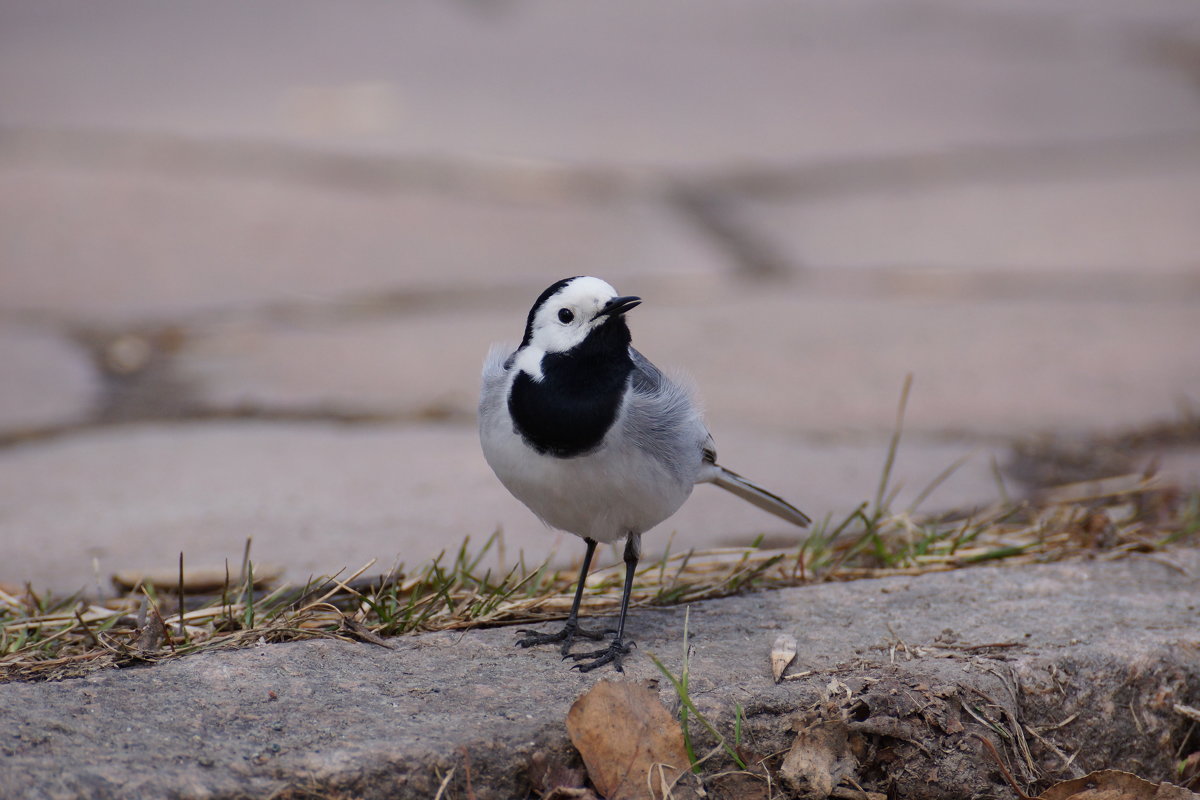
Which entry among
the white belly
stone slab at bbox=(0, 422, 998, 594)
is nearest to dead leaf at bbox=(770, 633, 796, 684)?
the white belly

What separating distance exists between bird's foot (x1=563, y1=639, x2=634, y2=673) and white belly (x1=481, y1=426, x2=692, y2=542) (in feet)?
0.84

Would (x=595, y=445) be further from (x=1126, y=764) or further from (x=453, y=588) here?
(x=1126, y=764)

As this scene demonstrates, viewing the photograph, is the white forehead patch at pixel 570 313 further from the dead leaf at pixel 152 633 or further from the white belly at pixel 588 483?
the dead leaf at pixel 152 633

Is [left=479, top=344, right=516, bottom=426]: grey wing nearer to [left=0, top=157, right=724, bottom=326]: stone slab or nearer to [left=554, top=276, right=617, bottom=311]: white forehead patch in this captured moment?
[left=554, top=276, right=617, bottom=311]: white forehead patch

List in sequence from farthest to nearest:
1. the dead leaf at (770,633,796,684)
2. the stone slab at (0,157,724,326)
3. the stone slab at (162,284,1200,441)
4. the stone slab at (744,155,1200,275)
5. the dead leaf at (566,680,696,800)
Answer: the stone slab at (744,155,1200,275), the stone slab at (0,157,724,326), the stone slab at (162,284,1200,441), the dead leaf at (770,633,796,684), the dead leaf at (566,680,696,800)

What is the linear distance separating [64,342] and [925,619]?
3.57m

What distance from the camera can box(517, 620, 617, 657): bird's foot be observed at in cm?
265

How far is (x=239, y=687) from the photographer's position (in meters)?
2.30

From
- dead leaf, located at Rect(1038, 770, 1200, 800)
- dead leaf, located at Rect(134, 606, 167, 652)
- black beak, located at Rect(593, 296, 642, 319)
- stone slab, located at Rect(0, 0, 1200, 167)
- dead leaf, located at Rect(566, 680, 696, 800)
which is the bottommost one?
dead leaf, located at Rect(1038, 770, 1200, 800)

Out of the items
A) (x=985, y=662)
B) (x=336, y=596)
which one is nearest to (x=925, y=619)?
(x=985, y=662)

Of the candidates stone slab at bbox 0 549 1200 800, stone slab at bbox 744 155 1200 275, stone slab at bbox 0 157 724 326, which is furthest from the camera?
stone slab at bbox 744 155 1200 275

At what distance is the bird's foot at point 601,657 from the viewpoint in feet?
8.21

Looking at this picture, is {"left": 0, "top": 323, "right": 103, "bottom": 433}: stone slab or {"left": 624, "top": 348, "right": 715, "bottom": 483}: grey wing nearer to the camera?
{"left": 624, "top": 348, "right": 715, "bottom": 483}: grey wing

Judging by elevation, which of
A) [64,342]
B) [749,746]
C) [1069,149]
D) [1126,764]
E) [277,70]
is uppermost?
[277,70]
